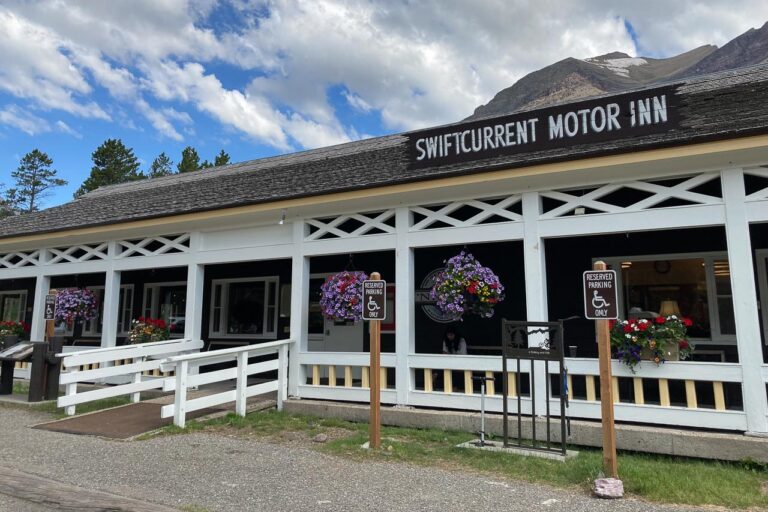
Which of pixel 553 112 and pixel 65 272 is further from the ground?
pixel 553 112

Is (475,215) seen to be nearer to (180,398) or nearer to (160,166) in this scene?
(180,398)

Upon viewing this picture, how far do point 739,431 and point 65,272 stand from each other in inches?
461

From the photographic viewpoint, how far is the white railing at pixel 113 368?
25.5 ft

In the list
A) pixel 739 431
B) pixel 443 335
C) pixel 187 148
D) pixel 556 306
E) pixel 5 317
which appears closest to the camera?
pixel 739 431

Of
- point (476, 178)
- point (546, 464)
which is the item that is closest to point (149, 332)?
point (476, 178)

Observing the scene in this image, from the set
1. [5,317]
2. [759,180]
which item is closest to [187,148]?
[5,317]

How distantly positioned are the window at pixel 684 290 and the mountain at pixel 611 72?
70671 mm

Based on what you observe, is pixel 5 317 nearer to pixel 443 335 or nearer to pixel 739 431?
pixel 443 335

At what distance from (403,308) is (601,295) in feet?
10.5

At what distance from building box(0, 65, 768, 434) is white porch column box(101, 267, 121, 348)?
4 centimetres

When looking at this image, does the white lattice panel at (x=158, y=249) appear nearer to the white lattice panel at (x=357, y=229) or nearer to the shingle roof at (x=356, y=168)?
the shingle roof at (x=356, y=168)

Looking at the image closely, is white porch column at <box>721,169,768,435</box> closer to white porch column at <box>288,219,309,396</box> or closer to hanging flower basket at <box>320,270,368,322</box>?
hanging flower basket at <box>320,270,368,322</box>

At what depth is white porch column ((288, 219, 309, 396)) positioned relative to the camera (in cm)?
802

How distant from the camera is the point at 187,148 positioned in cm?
4147
